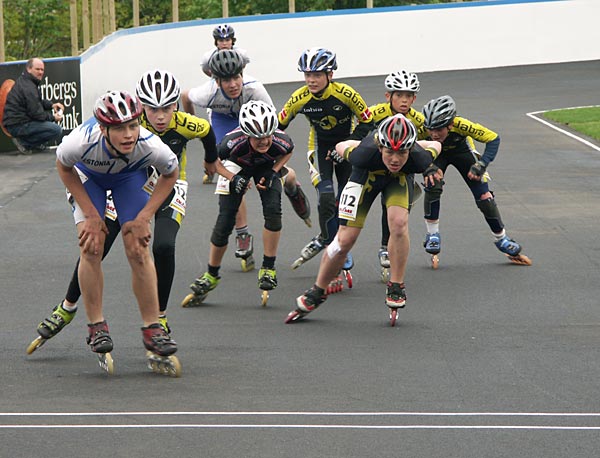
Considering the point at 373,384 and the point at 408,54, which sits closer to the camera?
the point at 373,384

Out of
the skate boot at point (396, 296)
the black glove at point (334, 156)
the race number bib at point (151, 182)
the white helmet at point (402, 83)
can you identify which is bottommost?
the skate boot at point (396, 296)

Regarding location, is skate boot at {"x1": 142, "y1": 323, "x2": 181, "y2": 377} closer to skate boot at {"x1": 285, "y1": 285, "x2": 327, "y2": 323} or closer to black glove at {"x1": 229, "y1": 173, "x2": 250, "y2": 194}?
skate boot at {"x1": 285, "y1": 285, "x2": 327, "y2": 323}

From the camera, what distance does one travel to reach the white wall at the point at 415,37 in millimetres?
35375

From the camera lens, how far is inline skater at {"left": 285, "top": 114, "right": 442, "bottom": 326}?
9109 millimetres

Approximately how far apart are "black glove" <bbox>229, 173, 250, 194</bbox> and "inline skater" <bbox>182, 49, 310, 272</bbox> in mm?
590

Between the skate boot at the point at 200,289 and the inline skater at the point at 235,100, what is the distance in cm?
123

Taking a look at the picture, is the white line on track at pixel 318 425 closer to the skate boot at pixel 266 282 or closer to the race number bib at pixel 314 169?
the skate boot at pixel 266 282

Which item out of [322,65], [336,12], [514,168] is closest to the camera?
[322,65]

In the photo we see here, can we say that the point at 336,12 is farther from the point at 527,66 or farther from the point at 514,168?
the point at 514,168

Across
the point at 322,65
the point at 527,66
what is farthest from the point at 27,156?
the point at 527,66

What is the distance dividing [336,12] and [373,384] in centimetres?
2962

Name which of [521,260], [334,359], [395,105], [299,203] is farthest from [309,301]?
[521,260]

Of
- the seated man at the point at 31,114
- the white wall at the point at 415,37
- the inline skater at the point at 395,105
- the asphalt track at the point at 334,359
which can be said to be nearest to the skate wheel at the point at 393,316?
the asphalt track at the point at 334,359

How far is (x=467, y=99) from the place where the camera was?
96.6 ft
